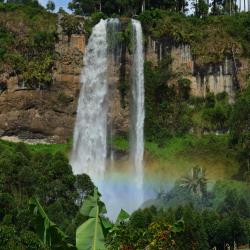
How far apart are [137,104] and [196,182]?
9789 mm

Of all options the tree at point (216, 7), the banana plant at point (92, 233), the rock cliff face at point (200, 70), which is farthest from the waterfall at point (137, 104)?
the banana plant at point (92, 233)

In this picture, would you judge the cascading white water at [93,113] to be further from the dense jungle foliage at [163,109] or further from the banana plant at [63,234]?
the banana plant at [63,234]

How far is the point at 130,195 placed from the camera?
145ft

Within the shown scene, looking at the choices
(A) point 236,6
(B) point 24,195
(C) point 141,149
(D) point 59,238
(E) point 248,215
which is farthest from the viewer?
(A) point 236,6

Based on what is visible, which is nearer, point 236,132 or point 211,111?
point 236,132

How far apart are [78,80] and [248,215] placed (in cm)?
1954

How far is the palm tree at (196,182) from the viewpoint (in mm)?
41919

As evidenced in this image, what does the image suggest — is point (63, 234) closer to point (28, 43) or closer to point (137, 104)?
point (137, 104)

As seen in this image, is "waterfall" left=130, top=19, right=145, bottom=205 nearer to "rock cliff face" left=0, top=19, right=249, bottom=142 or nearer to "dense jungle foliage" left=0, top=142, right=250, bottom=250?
"rock cliff face" left=0, top=19, right=249, bottom=142

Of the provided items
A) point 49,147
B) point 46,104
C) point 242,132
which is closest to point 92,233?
point 242,132

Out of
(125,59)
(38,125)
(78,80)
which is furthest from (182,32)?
(38,125)

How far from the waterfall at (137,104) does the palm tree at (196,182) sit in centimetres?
487

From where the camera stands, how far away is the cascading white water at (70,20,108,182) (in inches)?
1844

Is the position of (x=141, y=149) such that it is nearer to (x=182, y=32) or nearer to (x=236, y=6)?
(x=182, y=32)
